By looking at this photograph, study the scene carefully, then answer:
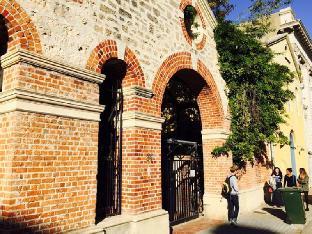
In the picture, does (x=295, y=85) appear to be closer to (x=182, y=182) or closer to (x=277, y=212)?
(x=277, y=212)

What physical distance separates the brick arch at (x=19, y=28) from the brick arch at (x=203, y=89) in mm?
3168

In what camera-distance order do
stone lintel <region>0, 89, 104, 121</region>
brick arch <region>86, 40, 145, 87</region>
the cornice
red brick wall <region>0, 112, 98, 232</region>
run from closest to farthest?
red brick wall <region>0, 112, 98, 232</region> < stone lintel <region>0, 89, 104, 121</region> < brick arch <region>86, 40, 145, 87</region> < the cornice

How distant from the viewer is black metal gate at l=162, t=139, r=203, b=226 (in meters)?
8.62

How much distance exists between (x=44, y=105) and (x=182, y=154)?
630 cm

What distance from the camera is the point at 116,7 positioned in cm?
642

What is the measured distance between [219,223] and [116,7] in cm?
669

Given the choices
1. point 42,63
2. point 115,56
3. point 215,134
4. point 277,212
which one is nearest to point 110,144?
point 115,56

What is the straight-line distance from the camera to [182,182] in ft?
31.7

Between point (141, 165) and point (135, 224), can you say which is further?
point (141, 165)

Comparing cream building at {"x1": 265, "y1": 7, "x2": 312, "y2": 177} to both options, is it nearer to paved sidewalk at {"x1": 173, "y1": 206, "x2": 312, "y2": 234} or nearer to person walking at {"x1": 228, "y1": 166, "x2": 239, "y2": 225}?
paved sidewalk at {"x1": 173, "y1": 206, "x2": 312, "y2": 234}

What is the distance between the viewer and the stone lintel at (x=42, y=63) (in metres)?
4.50

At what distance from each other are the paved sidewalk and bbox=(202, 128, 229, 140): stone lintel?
2.64 metres

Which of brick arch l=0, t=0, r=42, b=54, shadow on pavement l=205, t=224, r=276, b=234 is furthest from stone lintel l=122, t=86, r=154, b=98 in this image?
shadow on pavement l=205, t=224, r=276, b=234

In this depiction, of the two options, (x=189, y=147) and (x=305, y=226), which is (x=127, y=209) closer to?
(x=189, y=147)
